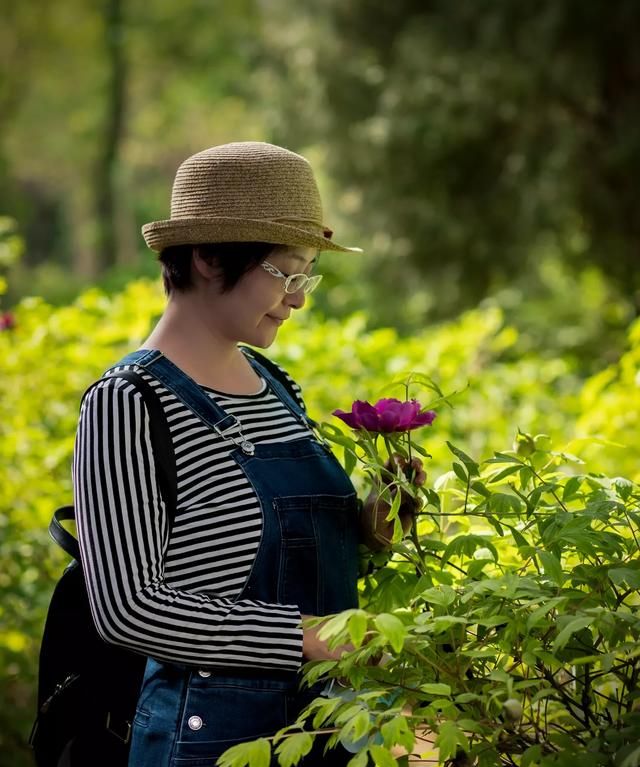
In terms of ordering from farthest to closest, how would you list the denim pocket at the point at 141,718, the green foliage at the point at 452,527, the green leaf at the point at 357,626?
1. the denim pocket at the point at 141,718
2. the green foliage at the point at 452,527
3. the green leaf at the point at 357,626

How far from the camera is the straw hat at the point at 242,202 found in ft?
6.48

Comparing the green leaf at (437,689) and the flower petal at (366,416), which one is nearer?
the green leaf at (437,689)

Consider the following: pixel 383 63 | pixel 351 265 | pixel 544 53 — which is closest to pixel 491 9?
pixel 544 53

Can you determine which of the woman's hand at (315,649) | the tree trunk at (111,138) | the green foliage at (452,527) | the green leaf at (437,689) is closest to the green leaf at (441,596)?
the green foliage at (452,527)

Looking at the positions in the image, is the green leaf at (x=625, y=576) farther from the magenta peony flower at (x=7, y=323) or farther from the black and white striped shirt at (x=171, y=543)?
the magenta peony flower at (x=7, y=323)

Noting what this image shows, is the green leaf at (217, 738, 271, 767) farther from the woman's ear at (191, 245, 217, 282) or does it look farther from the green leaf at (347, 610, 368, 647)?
the woman's ear at (191, 245, 217, 282)

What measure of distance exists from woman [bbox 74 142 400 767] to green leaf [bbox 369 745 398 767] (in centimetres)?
37

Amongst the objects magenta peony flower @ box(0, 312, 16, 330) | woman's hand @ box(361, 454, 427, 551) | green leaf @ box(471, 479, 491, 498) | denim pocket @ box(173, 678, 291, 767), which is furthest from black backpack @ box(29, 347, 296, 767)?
magenta peony flower @ box(0, 312, 16, 330)

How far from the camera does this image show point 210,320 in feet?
6.68

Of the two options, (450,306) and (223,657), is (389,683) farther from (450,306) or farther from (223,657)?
(450,306)

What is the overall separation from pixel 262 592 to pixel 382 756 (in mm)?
487

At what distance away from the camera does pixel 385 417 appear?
185 cm

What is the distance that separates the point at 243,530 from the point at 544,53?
8426 millimetres

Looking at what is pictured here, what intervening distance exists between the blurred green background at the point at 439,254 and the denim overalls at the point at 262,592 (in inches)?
14.5
